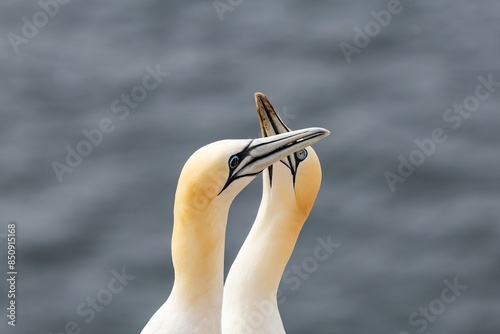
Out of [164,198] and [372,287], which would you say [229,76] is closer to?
[164,198]

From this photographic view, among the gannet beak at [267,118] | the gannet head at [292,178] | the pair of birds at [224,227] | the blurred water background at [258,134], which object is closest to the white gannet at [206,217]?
the pair of birds at [224,227]

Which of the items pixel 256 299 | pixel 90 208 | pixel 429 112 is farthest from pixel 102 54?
pixel 256 299

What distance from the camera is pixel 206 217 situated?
9.83 metres

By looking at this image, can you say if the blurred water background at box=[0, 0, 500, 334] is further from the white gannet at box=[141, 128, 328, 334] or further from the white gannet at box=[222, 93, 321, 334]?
the white gannet at box=[141, 128, 328, 334]

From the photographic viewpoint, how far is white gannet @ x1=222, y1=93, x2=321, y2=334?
437 inches

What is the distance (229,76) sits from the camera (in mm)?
18641

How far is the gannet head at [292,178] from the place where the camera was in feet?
36.1

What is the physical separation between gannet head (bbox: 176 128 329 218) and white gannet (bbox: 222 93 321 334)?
89 cm

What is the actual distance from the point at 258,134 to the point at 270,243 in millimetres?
6340

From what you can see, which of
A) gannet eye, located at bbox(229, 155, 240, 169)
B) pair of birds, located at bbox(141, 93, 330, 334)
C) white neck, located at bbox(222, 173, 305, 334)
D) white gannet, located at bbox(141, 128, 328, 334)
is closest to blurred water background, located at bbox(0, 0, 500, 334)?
white neck, located at bbox(222, 173, 305, 334)

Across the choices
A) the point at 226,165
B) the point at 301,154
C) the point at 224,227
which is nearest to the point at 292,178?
the point at 301,154

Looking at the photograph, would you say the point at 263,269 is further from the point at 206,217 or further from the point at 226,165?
the point at 226,165

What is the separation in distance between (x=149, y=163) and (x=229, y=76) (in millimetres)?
1812

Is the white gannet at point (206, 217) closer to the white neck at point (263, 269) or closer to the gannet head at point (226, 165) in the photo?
the gannet head at point (226, 165)
